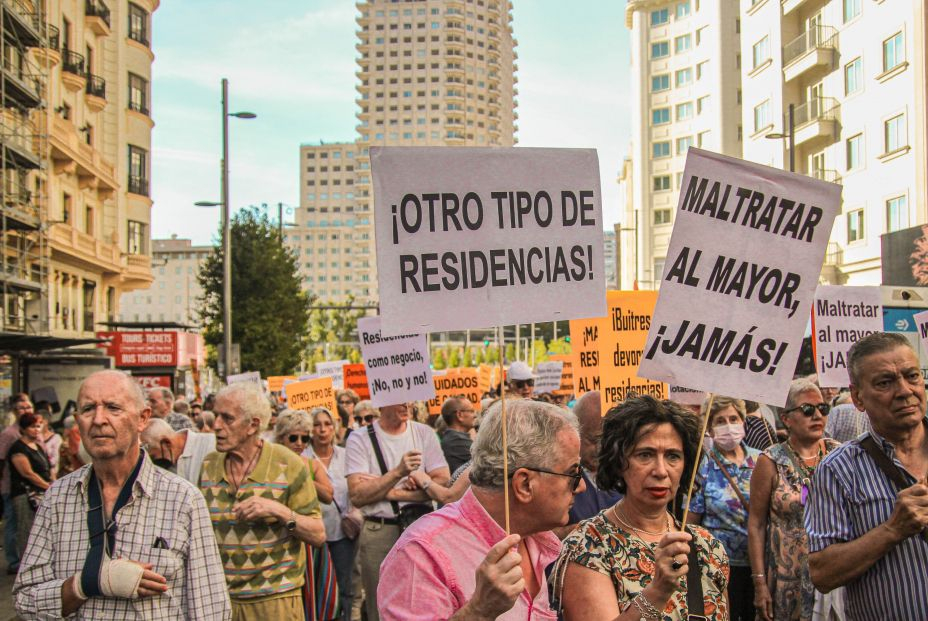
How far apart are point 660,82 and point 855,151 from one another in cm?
3699

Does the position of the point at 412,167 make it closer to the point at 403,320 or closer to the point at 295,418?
the point at 403,320

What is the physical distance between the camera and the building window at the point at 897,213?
101 feet

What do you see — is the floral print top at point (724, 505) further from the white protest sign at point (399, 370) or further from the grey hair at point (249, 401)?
the grey hair at point (249, 401)

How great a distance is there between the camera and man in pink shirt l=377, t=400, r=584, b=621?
113 inches

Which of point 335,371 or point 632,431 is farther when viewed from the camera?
point 335,371

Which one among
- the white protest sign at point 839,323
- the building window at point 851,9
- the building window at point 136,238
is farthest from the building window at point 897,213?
the building window at point 136,238

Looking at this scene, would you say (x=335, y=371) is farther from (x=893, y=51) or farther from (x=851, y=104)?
(x=851, y=104)

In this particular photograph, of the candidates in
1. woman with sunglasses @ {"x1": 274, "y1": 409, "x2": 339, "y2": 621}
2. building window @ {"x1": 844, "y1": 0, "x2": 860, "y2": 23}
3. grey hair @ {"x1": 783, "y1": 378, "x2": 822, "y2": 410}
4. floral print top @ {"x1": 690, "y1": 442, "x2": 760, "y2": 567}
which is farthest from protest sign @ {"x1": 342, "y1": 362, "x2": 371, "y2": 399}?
building window @ {"x1": 844, "y1": 0, "x2": 860, "y2": 23}

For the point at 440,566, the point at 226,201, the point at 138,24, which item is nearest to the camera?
the point at 440,566

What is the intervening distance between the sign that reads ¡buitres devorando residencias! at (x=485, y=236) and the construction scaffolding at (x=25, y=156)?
22.4 metres

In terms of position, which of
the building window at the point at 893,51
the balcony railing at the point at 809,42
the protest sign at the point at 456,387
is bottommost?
the protest sign at the point at 456,387

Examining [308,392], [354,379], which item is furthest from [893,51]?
[308,392]

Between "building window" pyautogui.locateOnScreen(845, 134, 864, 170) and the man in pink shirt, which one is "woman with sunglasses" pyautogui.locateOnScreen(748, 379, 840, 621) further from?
"building window" pyautogui.locateOnScreen(845, 134, 864, 170)

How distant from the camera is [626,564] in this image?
10.7 ft
